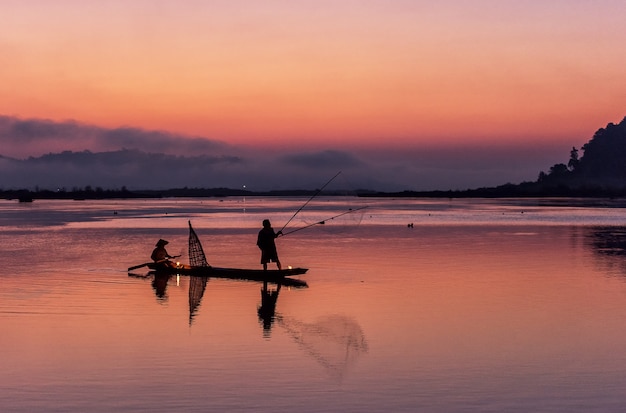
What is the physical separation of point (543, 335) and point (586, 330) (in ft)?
4.63

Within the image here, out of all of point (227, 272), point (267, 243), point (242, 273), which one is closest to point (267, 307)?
point (267, 243)

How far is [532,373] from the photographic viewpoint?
1416cm

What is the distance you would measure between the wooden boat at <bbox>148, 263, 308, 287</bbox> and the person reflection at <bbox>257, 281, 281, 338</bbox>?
0.30 meters

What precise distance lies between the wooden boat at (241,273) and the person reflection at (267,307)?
1.00 feet

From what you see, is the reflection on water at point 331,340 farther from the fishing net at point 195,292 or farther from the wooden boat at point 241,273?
the wooden boat at point 241,273

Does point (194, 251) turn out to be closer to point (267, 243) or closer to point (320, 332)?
point (267, 243)

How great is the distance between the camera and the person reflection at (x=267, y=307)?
771 inches

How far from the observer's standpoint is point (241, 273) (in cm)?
2980

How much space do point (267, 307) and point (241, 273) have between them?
A: 6815mm

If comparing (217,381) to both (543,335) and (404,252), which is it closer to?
(543,335)

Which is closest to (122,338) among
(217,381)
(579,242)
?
(217,381)

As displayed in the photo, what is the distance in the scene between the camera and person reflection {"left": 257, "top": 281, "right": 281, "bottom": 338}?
771 inches

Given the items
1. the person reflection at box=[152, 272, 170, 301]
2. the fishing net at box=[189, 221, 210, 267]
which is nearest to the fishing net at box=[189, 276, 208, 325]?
the person reflection at box=[152, 272, 170, 301]

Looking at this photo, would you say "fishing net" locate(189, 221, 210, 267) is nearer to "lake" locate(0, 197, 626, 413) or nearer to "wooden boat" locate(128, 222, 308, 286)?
"wooden boat" locate(128, 222, 308, 286)
